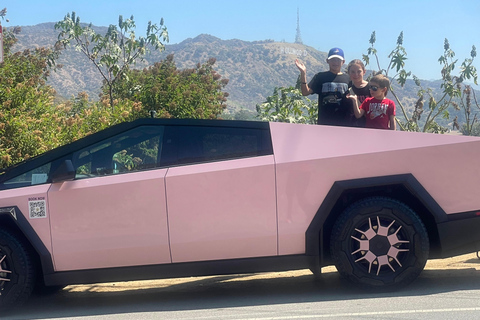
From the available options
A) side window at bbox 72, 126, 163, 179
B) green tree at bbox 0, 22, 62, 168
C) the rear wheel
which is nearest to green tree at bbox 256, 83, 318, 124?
green tree at bbox 0, 22, 62, 168

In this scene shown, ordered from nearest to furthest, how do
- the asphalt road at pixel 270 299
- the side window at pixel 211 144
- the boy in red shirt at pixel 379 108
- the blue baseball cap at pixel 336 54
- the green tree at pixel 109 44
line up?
the asphalt road at pixel 270 299 → the side window at pixel 211 144 → the boy in red shirt at pixel 379 108 → the blue baseball cap at pixel 336 54 → the green tree at pixel 109 44

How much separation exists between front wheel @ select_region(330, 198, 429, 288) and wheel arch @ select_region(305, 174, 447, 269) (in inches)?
4.9

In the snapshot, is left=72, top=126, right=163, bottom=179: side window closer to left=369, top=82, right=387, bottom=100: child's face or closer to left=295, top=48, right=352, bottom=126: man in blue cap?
left=295, top=48, right=352, bottom=126: man in blue cap

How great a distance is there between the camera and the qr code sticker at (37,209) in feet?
17.9

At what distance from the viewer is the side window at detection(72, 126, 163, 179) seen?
5496mm

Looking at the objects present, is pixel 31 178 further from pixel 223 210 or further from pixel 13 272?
pixel 223 210

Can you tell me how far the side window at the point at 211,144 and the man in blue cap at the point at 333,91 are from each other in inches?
54.2

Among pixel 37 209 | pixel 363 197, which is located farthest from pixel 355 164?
pixel 37 209

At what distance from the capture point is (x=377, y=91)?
6383 mm

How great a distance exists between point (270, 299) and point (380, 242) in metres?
1.05

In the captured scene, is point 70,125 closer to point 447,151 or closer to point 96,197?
point 96,197

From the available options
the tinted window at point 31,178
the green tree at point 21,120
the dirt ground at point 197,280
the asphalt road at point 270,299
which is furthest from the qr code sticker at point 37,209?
the green tree at point 21,120

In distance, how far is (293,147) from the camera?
546 centimetres

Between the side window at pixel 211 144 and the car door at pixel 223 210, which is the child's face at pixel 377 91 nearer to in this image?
the side window at pixel 211 144
